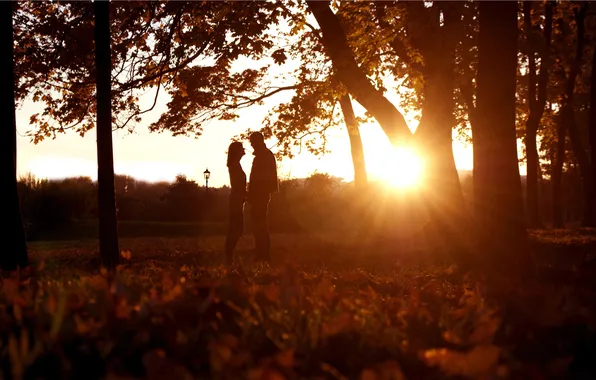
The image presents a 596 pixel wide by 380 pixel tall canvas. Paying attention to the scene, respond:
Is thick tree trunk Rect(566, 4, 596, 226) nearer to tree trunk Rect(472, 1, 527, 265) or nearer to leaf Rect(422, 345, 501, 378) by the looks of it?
tree trunk Rect(472, 1, 527, 265)

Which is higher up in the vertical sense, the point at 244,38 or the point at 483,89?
the point at 244,38

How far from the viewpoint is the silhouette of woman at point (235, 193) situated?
11.3m

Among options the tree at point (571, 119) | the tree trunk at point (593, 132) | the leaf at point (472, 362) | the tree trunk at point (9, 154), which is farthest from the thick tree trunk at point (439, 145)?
the leaf at point (472, 362)

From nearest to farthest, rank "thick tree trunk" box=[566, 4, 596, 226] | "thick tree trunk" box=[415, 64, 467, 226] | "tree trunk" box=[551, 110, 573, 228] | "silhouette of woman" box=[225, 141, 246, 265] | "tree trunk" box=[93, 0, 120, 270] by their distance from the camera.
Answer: "silhouette of woman" box=[225, 141, 246, 265] → "tree trunk" box=[93, 0, 120, 270] → "thick tree trunk" box=[415, 64, 467, 226] → "thick tree trunk" box=[566, 4, 596, 226] → "tree trunk" box=[551, 110, 573, 228]

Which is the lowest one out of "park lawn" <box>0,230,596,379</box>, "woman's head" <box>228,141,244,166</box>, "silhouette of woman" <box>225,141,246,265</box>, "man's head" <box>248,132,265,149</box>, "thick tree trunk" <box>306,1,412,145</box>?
"park lawn" <box>0,230,596,379</box>

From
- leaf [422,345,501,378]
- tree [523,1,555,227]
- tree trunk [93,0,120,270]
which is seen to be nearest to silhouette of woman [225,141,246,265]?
tree trunk [93,0,120,270]

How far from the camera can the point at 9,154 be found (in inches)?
342

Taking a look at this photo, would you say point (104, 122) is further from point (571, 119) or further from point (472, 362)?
point (571, 119)

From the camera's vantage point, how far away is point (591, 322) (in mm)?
3199

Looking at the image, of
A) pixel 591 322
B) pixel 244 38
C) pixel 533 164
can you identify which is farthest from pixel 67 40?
pixel 533 164

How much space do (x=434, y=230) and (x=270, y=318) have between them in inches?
528

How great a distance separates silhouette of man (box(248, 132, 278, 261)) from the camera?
1133 cm

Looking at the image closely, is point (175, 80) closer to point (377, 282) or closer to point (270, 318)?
point (377, 282)

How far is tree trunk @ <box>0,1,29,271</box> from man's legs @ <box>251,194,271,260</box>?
4.04 metres
